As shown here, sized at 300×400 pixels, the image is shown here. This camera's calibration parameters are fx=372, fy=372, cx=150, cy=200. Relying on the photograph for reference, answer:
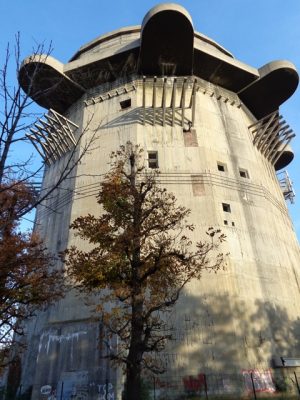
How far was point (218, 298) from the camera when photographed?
771 inches

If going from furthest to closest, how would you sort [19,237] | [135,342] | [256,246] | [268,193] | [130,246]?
1. [268,193]
2. [256,246]
3. [19,237]
4. [130,246]
5. [135,342]

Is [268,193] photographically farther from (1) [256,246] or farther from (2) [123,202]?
(2) [123,202]

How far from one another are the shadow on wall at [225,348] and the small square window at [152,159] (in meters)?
9.16

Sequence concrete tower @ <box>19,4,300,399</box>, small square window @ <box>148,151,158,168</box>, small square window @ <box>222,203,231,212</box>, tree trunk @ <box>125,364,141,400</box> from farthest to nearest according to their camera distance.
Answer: small square window @ <box>148,151,158,168</box> → small square window @ <box>222,203,231,212</box> → concrete tower @ <box>19,4,300,399</box> → tree trunk @ <box>125,364,141,400</box>

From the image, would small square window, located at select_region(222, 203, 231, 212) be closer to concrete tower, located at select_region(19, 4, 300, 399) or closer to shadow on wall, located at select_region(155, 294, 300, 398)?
concrete tower, located at select_region(19, 4, 300, 399)

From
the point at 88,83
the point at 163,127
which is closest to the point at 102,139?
the point at 163,127

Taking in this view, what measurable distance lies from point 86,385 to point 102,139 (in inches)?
616

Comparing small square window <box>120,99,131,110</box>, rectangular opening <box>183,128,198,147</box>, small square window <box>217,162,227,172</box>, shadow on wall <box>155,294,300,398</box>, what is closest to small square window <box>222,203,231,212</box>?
small square window <box>217,162,227,172</box>

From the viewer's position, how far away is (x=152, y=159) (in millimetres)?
24859

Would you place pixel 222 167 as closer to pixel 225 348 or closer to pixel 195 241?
pixel 195 241

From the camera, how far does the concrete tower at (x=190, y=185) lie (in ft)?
60.1

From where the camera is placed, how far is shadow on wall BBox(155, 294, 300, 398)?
688 inches

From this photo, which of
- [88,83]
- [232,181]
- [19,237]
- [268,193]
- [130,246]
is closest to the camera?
[130,246]

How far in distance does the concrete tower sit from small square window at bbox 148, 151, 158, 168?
0.25 ft
